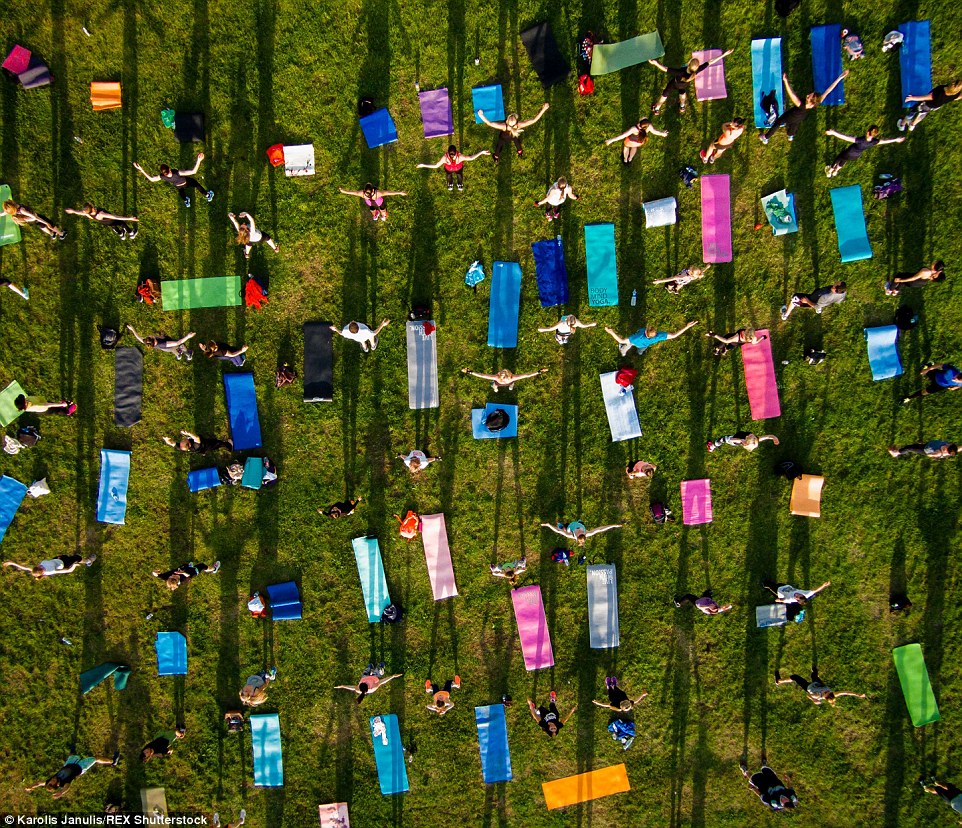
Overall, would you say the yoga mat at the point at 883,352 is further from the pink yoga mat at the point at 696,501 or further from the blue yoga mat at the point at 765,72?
the blue yoga mat at the point at 765,72

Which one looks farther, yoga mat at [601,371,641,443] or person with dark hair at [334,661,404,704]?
yoga mat at [601,371,641,443]

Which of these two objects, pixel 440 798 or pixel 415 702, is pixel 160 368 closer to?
pixel 415 702

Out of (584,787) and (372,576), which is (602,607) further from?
(372,576)

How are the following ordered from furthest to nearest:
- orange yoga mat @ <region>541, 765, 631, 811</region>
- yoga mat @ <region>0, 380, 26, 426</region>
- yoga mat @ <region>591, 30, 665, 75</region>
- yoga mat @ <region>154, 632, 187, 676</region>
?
orange yoga mat @ <region>541, 765, 631, 811</region> → yoga mat @ <region>154, 632, 187, 676</region> → yoga mat @ <region>0, 380, 26, 426</region> → yoga mat @ <region>591, 30, 665, 75</region>

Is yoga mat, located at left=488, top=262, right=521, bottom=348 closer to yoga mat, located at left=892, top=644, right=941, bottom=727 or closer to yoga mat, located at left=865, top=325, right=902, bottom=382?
yoga mat, located at left=865, top=325, right=902, bottom=382

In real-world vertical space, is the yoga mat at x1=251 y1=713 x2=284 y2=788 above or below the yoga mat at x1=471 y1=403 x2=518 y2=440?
below

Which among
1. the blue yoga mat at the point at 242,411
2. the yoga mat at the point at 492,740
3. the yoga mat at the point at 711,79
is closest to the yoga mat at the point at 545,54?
the yoga mat at the point at 711,79

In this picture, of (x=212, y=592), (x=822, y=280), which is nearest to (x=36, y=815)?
(x=212, y=592)

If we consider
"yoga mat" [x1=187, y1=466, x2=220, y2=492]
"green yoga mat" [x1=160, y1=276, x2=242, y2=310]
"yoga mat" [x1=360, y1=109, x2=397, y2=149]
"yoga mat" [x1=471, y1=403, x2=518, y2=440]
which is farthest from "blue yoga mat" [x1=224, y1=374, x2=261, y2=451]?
"yoga mat" [x1=360, y1=109, x2=397, y2=149]

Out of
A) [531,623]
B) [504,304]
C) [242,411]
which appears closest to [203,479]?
[242,411]
